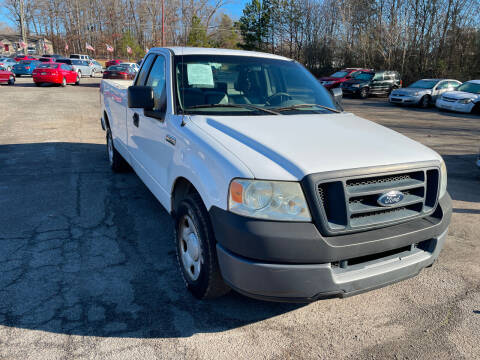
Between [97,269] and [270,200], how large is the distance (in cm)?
195

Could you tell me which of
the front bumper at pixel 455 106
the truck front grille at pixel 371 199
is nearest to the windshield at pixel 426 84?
the front bumper at pixel 455 106

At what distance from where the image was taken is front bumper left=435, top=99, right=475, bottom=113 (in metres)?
17.2

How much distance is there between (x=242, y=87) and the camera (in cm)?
391

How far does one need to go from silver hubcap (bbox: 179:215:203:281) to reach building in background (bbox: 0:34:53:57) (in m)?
89.8

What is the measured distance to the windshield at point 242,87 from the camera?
356 centimetres

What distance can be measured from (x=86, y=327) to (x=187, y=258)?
850mm

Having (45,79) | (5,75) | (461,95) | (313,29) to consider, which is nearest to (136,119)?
(461,95)

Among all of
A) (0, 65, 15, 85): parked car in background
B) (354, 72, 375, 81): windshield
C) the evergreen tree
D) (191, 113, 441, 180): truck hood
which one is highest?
the evergreen tree

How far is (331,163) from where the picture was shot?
244 centimetres

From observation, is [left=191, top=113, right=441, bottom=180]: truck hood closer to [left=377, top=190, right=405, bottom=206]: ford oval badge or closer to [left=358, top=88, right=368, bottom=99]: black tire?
[left=377, top=190, right=405, bottom=206]: ford oval badge

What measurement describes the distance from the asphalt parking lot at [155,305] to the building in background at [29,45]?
8830cm

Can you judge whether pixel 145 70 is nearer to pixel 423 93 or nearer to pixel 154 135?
pixel 154 135

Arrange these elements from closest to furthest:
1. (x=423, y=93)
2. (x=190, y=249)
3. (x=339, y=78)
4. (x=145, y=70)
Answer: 1. (x=190, y=249)
2. (x=145, y=70)
3. (x=423, y=93)
4. (x=339, y=78)

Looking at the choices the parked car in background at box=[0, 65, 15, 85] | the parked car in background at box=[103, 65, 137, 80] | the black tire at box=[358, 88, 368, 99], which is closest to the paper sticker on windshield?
the parked car in background at box=[103, 65, 137, 80]
